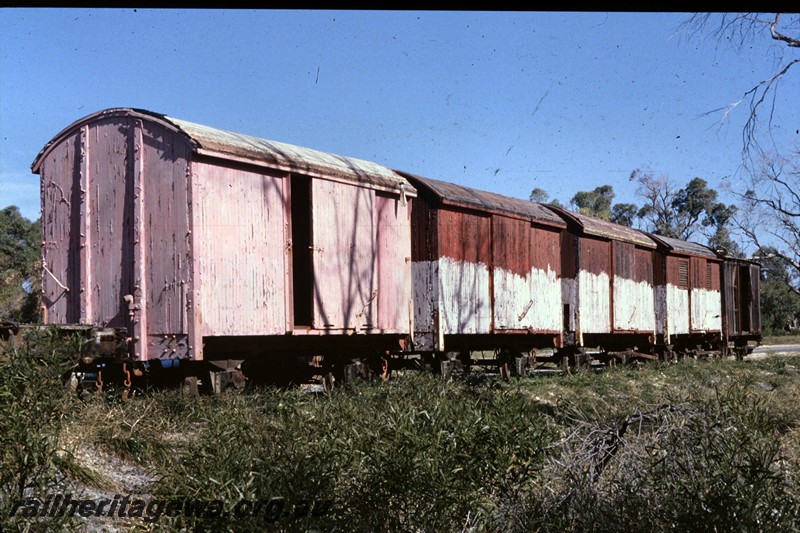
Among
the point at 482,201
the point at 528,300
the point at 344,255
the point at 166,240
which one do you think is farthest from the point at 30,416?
the point at 528,300

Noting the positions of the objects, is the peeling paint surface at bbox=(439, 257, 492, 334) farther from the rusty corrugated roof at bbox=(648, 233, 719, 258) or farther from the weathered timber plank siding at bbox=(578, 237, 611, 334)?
the rusty corrugated roof at bbox=(648, 233, 719, 258)

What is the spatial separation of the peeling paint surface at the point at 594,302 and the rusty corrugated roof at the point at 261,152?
23.7 ft

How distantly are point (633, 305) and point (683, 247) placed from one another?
4.57 metres

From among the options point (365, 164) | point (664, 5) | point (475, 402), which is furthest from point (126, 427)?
point (365, 164)

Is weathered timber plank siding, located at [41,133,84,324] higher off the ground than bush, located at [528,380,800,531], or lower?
higher

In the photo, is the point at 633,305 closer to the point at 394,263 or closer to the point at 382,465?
the point at 394,263

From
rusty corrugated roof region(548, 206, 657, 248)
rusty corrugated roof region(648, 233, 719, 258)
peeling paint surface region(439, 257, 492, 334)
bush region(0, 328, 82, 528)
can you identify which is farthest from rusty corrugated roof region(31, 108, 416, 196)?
rusty corrugated roof region(648, 233, 719, 258)

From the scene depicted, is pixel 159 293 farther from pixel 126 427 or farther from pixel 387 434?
pixel 387 434

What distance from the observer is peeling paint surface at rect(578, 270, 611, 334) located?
17.9m

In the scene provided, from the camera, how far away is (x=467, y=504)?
203 inches

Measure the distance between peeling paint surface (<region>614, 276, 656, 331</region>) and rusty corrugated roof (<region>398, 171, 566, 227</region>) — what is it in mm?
3593

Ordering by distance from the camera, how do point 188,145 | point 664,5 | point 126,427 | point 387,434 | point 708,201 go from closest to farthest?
point 664,5
point 387,434
point 126,427
point 188,145
point 708,201

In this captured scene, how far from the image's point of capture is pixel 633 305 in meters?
20.9

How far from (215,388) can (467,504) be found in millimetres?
5218
